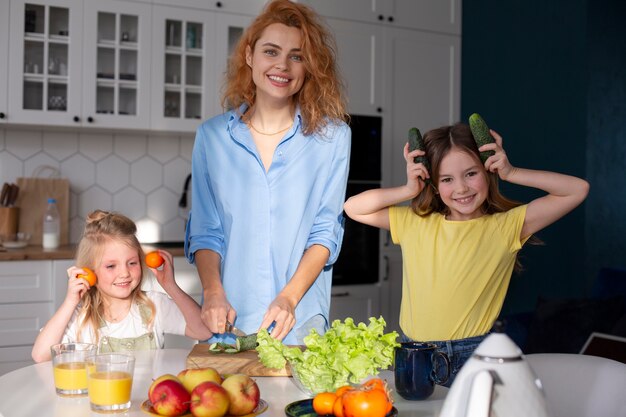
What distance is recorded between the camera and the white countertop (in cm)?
139

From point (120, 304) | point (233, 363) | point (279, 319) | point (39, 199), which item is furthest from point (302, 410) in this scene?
point (39, 199)

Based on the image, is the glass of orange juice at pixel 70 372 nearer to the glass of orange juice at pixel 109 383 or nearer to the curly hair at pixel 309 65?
the glass of orange juice at pixel 109 383

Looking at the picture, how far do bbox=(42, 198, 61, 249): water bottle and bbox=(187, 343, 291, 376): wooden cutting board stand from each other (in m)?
2.47

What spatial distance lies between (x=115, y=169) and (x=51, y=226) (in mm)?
530

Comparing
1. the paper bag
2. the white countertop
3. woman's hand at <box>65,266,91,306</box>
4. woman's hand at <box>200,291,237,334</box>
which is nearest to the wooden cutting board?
the white countertop

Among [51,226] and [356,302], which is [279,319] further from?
[356,302]

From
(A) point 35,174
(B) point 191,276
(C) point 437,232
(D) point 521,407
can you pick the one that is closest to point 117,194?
(A) point 35,174

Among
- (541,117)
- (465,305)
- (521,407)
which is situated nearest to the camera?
(521,407)

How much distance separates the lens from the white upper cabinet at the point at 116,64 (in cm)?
393

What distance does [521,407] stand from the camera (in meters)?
0.98

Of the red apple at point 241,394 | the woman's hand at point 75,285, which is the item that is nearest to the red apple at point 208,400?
the red apple at point 241,394

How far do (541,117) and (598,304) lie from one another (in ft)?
4.29

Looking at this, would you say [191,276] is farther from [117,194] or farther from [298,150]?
[298,150]

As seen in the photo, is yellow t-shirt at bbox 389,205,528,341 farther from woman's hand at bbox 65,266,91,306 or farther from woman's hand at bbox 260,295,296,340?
woman's hand at bbox 65,266,91,306
